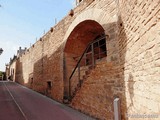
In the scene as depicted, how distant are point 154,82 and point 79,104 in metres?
4.55

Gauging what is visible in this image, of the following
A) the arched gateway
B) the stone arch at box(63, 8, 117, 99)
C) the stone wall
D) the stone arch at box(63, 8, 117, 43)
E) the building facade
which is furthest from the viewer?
the arched gateway

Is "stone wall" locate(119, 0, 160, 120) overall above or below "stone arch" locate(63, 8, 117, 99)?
below

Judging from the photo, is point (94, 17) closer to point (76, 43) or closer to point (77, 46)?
point (76, 43)

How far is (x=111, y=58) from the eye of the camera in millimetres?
5102

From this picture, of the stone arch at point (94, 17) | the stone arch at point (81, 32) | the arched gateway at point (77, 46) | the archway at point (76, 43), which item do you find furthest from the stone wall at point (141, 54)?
the archway at point (76, 43)

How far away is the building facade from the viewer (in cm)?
288

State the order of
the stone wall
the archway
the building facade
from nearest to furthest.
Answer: the stone wall
the building facade
the archway

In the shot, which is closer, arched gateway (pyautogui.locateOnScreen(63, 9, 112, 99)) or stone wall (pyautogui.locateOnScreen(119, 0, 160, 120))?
stone wall (pyautogui.locateOnScreen(119, 0, 160, 120))

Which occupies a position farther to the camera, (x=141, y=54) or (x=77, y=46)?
(x=77, y=46)

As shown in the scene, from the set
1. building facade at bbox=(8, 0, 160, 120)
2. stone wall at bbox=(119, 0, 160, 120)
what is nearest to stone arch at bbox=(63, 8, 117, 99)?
building facade at bbox=(8, 0, 160, 120)

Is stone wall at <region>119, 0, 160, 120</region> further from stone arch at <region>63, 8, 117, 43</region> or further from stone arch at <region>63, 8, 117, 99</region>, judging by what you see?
stone arch at <region>63, 8, 117, 99</region>

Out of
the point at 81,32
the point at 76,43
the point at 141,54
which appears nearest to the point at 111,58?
the point at 141,54

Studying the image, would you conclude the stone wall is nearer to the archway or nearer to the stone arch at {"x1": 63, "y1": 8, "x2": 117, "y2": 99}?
the stone arch at {"x1": 63, "y1": 8, "x2": 117, "y2": 99}

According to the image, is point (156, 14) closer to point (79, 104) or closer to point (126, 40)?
point (126, 40)
